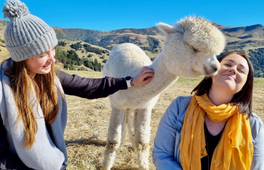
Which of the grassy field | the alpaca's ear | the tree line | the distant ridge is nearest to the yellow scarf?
the alpaca's ear

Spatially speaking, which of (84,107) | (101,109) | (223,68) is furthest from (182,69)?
(84,107)

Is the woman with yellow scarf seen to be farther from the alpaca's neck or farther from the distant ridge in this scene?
the distant ridge

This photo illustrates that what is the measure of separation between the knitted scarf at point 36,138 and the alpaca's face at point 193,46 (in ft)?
3.83

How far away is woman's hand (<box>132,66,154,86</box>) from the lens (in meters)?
2.25

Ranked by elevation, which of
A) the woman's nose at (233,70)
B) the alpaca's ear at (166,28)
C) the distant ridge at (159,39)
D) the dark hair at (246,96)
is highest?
the distant ridge at (159,39)

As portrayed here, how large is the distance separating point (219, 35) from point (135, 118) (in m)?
1.70

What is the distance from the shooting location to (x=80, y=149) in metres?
3.54

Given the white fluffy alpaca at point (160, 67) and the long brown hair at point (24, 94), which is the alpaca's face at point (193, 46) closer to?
the white fluffy alpaca at point (160, 67)

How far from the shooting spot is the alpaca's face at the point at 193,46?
1654 millimetres

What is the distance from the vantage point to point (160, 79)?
219 centimetres

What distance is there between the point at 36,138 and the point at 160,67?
1.46 metres

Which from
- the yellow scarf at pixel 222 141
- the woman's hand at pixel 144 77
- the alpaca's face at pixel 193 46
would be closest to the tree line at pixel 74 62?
the woman's hand at pixel 144 77

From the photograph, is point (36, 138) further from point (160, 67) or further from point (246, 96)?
point (246, 96)

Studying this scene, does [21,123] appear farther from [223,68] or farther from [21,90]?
[223,68]
